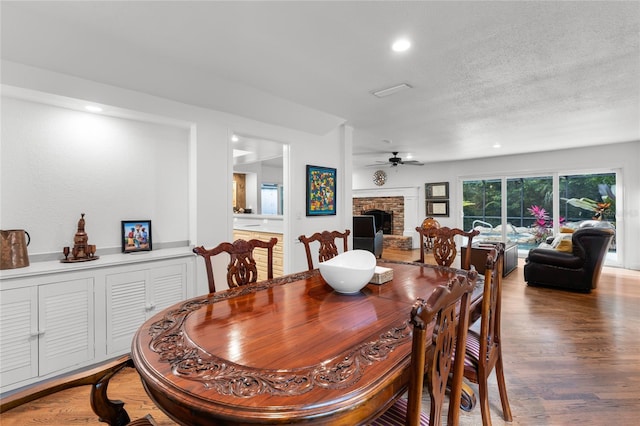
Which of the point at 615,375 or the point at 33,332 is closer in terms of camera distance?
the point at 33,332

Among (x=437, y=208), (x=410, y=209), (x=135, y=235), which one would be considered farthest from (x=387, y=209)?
(x=135, y=235)

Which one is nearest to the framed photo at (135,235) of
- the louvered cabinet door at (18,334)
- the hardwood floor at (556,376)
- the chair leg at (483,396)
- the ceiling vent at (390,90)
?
the louvered cabinet door at (18,334)

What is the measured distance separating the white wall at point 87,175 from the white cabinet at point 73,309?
0.34 metres

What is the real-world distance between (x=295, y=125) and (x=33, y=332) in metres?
2.97

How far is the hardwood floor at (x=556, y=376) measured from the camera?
1.83 metres

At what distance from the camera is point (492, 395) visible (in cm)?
204

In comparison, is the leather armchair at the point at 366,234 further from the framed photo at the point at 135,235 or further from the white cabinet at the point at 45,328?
the white cabinet at the point at 45,328

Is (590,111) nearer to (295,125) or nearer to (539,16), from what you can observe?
(539,16)

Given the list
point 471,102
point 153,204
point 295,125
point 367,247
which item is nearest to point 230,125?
point 295,125

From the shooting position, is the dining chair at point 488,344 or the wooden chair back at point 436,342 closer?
the wooden chair back at point 436,342

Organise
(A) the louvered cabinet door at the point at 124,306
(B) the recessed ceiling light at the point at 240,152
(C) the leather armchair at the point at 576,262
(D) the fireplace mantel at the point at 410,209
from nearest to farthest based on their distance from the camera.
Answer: (A) the louvered cabinet door at the point at 124,306 → (C) the leather armchair at the point at 576,262 → (B) the recessed ceiling light at the point at 240,152 → (D) the fireplace mantel at the point at 410,209

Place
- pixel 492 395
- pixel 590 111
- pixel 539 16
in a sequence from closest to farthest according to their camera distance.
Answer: pixel 539 16
pixel 492 395
pixel 590 111

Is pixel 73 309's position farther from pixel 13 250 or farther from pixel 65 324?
pixel 13 250

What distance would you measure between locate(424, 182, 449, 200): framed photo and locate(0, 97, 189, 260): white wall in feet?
21.3
